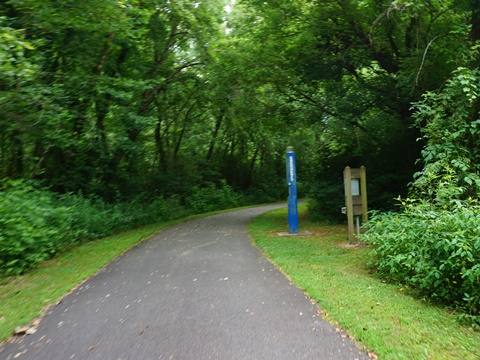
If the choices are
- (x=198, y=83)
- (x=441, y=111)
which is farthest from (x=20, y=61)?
(x=198, y=83)

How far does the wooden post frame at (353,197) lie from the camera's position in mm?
10695

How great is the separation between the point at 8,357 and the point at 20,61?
758 centimetres

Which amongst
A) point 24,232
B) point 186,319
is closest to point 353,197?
point 186,319

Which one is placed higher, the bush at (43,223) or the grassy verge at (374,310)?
the bush at (43,223)

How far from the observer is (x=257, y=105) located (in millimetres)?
17609

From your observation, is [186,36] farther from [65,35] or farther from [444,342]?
[444,342]

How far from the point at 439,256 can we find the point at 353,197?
16.9 feet

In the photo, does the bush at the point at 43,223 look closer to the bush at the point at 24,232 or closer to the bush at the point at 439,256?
the bush at the point at 24,232

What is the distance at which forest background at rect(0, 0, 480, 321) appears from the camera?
7.86 metres

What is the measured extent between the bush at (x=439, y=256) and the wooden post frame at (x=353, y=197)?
11.3 ft

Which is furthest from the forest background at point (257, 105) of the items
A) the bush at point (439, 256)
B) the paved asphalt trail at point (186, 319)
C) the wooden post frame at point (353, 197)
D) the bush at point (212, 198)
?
the paved asphalt trail at point (186, 319)

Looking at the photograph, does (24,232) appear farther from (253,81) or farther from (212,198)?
(212,198)

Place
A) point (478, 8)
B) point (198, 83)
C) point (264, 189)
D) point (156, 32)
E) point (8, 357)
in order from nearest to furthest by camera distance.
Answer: point (8, 357), point (478, 8), point (156, 32), point (198, 83), point (264, 189)

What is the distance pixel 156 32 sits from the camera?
59.1ft
